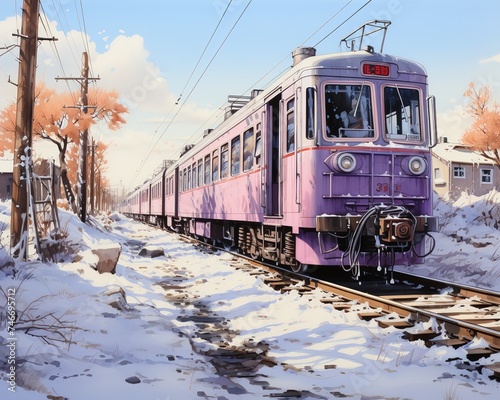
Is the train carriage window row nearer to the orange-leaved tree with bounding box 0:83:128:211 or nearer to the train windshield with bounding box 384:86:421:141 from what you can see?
the train windshield with bounding box 384:86:421:141

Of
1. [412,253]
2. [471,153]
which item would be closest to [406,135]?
[412,253]

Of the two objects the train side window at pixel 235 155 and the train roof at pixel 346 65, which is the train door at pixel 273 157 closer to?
the train roof at pixel 346 65

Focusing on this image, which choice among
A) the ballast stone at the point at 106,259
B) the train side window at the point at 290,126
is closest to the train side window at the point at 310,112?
the train side window at the point at 290,126

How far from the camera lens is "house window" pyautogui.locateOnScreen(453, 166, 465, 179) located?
40.6 m

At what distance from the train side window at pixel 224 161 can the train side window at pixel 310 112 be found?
15.9 ft

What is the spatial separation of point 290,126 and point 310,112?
2.50 feet

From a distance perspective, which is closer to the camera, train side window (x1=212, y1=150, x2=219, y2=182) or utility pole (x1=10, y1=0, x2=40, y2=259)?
utility pole (x1=10, y1=0, x2=40, y2=259)

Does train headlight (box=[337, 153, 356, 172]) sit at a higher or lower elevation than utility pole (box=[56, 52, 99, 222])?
lower

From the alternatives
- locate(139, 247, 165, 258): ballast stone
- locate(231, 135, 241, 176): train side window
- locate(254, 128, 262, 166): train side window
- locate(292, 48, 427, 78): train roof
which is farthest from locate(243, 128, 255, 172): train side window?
locate(139, 247, 165, 258): ballast stone

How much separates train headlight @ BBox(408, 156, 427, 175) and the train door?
223 centimetres

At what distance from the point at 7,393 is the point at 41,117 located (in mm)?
28455

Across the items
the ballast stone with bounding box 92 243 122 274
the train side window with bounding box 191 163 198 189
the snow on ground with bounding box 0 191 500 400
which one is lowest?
the snow on ground with bounding box 0 191 500 400

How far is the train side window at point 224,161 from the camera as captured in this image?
495 inches

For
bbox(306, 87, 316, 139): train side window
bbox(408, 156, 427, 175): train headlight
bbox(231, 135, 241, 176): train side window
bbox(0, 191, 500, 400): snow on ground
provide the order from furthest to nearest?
1. bbox(231, 135, 241, 176): train side window
2. bbox(408, 156, 427, 175): train headlight
3. bbox(306, 87, 316, 139): train side window
4. bbox(0, 191, 500, 400): snow on ground
